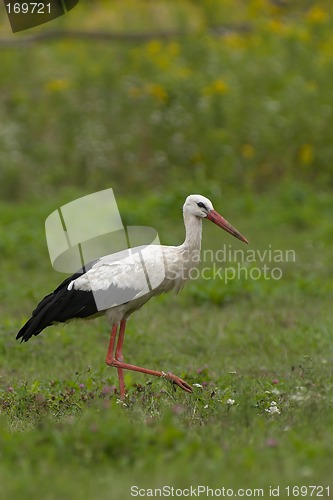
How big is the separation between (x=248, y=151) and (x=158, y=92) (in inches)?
59.8

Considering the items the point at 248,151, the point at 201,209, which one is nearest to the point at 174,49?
the point at 248,151

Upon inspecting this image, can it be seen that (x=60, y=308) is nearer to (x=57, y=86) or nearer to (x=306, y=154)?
(x=306, y=154)

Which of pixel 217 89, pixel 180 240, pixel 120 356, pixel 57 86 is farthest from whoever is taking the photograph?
pixel 57 86

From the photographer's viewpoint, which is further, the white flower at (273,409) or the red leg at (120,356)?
the red leg at (120,356)

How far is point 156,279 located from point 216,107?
7.78m

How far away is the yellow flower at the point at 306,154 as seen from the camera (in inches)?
507

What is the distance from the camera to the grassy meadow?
3.88m

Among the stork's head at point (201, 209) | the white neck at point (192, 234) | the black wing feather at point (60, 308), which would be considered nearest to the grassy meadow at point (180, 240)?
the black wing feather at point (60, 308)

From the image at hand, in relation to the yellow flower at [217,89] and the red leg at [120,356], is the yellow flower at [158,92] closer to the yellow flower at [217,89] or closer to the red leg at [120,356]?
the yellow flower at [217,89]

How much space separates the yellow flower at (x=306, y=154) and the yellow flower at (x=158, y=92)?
202 cm

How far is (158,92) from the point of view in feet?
43.4

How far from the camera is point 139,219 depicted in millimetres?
11180

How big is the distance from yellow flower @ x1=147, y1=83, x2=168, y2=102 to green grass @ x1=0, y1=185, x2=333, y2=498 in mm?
2038

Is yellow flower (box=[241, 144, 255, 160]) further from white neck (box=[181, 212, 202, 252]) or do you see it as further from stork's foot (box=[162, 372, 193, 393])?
stork's foot (box=[162, 372, 193, 393])
